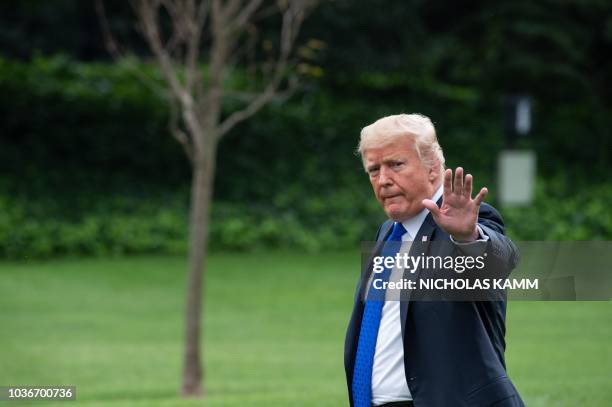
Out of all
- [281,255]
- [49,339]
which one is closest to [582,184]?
[281,255]

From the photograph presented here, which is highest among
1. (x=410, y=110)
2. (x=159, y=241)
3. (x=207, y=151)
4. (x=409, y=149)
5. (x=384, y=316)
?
(x=410, y=110)

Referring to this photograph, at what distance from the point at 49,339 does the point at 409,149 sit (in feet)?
38.2

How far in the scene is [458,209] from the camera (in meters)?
3.20

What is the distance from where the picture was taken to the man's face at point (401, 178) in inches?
137

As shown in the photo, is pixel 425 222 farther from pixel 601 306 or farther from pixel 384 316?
pixel 601 306

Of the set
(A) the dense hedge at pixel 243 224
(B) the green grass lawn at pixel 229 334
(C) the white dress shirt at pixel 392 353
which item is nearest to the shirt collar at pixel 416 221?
(C) the white dress shirt at pixel 392 353

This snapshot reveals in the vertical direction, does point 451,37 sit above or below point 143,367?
above

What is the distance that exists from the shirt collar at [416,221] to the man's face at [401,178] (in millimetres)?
19

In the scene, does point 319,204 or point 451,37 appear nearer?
point 319,204

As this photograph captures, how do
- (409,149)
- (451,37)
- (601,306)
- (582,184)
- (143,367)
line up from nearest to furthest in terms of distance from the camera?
(409,149) → (143,367) → (601,306) → (582,184) → (451,37)

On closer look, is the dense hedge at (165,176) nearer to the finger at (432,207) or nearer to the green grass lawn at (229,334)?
the green grass lawn at (229,334)

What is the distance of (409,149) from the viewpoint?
3.48m

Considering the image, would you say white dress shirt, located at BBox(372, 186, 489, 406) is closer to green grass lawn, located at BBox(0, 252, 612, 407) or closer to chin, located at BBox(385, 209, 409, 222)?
chin, located at BBox(385, 209, 409, 222)

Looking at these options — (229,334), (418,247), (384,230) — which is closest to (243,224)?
(229,334)
